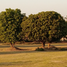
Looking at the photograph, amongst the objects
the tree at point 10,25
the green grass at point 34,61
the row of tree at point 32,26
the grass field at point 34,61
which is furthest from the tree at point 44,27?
the green grass at point 34,61

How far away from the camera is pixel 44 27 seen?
47156 mm

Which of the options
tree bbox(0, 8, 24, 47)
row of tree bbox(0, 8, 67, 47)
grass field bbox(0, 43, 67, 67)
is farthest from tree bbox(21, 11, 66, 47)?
grass field bbox(0, 43, 67, 67)

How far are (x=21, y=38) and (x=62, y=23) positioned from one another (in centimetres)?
1182

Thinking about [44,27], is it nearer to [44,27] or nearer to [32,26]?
[44,27]

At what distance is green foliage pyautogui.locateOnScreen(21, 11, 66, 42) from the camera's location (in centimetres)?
4724

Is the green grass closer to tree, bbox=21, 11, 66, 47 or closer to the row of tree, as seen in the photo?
tree, bbox=21, 11, 66, 47

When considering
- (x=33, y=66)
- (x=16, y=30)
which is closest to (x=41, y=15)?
(x=16, y=30)

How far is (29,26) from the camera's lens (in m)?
49.3

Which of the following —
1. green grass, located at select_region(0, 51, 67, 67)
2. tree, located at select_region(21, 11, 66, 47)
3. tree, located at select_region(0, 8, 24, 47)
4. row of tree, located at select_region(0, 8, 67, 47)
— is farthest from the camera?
tree, located at select_region(0, 8, 24, 47)

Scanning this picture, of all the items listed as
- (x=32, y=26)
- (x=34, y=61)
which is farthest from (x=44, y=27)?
(x=34, y=61)

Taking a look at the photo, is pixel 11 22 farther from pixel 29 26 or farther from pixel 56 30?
pixel 56 30

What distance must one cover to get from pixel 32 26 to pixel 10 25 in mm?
6041

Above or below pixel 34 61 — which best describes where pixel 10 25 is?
above

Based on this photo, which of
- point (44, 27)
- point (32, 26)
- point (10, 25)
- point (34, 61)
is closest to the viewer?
point (34, 61)
